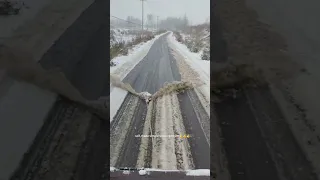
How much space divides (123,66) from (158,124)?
0.26m

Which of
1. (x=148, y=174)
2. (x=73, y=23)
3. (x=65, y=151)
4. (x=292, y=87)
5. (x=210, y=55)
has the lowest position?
(x=148, y=174)

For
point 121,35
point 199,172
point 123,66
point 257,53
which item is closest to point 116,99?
point 123,66

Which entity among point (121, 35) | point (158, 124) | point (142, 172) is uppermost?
point (121, 35)

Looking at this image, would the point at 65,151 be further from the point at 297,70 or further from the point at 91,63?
the point at 297,70

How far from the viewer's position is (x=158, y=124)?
4.37 ft

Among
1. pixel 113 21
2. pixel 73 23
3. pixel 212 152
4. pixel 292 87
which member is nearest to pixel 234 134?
pixel 212 152

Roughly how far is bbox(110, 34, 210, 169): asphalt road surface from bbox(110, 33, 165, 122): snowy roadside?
0.02 metres

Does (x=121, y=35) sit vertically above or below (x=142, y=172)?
above

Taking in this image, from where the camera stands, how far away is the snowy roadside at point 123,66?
1.33 meters

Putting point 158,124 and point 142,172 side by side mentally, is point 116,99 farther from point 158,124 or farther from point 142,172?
point 142,172

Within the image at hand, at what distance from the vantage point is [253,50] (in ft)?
4.17

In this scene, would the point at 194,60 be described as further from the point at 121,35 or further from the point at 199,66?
Answer: the point at 121,35

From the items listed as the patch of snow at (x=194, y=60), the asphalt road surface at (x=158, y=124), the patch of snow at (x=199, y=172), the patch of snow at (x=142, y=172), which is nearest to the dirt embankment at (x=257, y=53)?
the patch of snow at (x=194, y=60)

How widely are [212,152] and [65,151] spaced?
Answer: 506 millimetres
